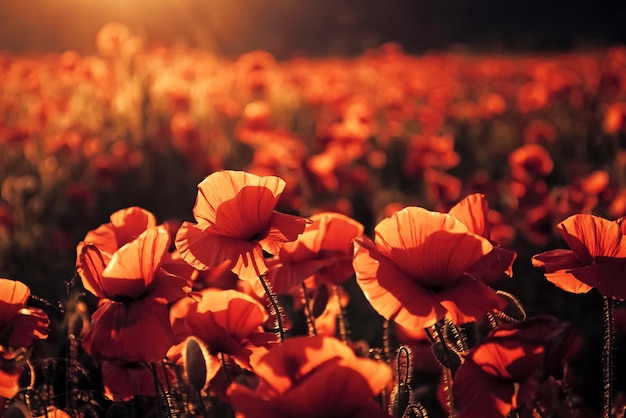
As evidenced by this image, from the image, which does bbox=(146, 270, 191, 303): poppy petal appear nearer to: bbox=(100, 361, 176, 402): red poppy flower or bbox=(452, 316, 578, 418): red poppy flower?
bbox=(100, 361, 176, 402): red poppy flower

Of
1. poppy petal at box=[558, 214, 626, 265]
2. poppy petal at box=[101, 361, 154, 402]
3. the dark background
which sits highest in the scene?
the dark background

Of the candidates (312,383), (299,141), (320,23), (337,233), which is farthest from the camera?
(320,23)

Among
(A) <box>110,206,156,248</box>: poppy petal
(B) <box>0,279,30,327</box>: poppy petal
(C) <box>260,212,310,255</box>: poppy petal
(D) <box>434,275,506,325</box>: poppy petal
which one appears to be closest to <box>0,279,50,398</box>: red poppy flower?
(B) <box>0,279,30,327</box>: poppy petal

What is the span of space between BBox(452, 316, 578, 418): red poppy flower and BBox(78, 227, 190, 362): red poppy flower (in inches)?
16.6

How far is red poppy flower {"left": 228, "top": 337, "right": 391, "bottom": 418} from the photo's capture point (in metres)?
0.77

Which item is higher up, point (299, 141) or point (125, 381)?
point (299, 141)

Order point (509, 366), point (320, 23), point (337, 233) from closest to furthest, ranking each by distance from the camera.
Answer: point (509, 366) < point (337, 233) < point (320, 23)

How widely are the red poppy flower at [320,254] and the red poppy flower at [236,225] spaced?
208mm

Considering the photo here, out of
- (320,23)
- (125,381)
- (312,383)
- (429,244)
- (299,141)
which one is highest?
(320,23)

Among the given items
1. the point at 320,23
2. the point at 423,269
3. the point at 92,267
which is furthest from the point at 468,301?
the point at 320,23

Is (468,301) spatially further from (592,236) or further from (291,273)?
(291,273)

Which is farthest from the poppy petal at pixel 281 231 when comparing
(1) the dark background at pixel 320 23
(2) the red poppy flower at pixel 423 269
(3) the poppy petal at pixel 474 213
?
(1) the dark background at pixel 320 23

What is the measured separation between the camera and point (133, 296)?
3.56ft

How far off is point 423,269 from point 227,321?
34 cm
